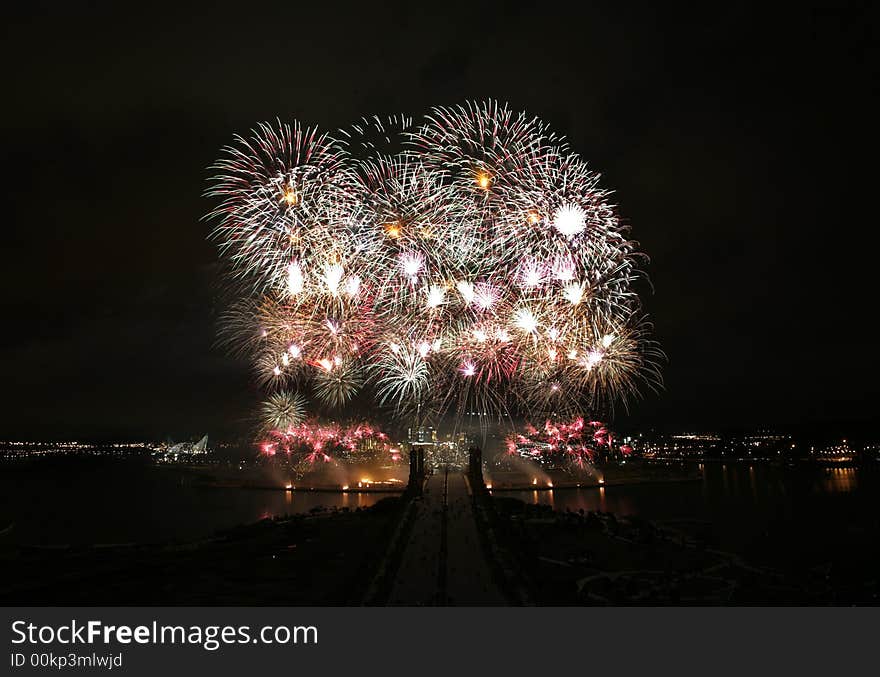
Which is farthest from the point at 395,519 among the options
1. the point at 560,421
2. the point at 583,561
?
the point at 560,421

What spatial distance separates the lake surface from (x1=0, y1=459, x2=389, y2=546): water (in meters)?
0.09

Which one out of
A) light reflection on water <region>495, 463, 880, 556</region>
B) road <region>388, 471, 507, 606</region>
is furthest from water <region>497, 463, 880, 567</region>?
road <region>388, 471, 507, 606</region>

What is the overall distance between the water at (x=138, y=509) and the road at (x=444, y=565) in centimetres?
1819

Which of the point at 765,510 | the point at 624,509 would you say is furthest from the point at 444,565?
the point at 765,510

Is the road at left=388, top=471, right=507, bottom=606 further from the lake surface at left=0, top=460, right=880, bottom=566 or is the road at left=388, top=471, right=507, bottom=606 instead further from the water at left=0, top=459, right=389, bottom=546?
the water at left=0, top=459, right=389, bottom=546

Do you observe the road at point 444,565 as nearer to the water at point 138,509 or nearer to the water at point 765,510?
the water at point 765,510

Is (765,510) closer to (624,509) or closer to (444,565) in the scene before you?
(624,509)

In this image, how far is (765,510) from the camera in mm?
49719

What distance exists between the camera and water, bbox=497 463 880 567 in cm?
3238

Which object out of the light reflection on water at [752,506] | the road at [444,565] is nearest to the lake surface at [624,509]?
the light reflection on water at [752,506]

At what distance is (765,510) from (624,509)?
35.9 ft
